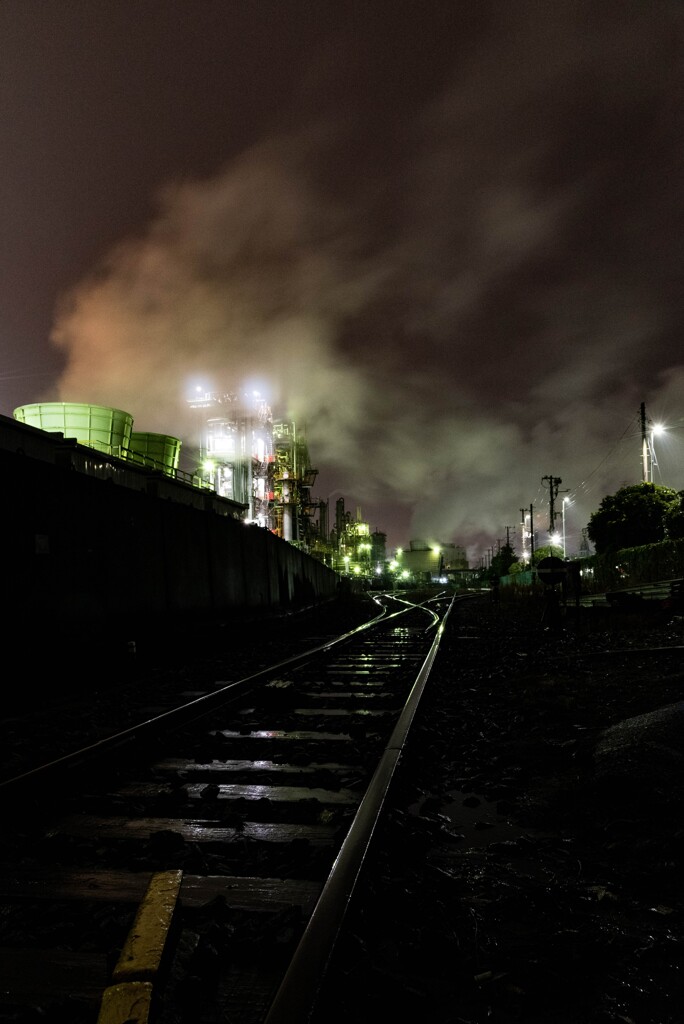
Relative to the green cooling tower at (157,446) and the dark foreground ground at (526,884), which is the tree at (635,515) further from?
the dark foreground ground at (526,884)

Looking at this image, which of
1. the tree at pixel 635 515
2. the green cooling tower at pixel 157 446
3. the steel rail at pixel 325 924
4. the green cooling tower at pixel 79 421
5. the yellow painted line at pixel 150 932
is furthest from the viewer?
the tree at pixel 635 515

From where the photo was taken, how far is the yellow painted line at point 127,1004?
162 centimetres

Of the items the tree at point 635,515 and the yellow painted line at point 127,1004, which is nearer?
the yellow painted line at point 127,1004

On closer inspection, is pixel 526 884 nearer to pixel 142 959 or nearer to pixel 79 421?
pixel 142 959

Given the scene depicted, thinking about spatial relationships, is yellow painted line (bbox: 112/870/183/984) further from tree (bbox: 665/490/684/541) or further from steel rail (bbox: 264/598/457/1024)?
tree (bbox: 665/490/684/541)

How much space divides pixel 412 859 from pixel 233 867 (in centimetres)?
89

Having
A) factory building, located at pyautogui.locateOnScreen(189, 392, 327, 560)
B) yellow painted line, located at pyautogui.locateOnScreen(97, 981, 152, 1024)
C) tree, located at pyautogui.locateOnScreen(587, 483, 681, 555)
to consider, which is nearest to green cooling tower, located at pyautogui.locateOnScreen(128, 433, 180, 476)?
factory building, located at pyautogui.locateOnScreen(189, 392, 327, 560)

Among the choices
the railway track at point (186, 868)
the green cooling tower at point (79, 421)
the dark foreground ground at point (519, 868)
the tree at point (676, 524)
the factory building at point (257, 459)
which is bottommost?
the dark foreground ground at point (519, 868)

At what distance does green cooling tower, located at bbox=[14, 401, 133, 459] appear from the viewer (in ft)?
93.6

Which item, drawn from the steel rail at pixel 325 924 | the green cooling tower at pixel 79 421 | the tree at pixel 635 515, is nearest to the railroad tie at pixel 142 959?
the steel rail at pixel 325 924

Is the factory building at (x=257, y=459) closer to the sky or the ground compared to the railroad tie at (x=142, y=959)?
closer to the sky

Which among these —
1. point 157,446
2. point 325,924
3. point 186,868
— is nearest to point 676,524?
point 157,446

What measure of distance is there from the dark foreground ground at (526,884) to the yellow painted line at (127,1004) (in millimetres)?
504

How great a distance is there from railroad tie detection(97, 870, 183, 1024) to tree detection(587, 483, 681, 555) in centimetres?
4399
